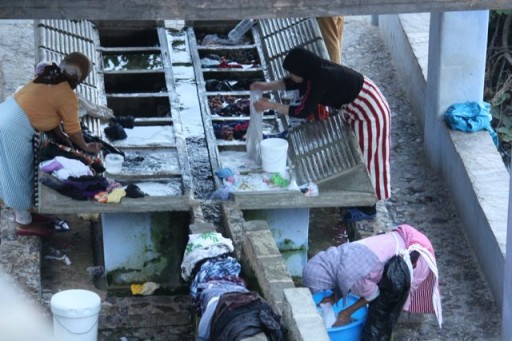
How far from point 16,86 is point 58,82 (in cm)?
306

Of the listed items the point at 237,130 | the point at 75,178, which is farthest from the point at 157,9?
the point at 237,130

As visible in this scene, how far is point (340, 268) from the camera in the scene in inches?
387

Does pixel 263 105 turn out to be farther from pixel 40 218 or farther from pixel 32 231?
pixel 32 231

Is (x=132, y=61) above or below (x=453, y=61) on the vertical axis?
below

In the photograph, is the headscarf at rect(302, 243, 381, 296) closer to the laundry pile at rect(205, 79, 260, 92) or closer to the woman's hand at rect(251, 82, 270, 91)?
the woman's hand at rect(251, 82, 270, 91)

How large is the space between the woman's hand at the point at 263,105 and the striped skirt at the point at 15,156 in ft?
6.50

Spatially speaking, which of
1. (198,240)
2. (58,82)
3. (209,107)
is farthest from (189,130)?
(198,240)

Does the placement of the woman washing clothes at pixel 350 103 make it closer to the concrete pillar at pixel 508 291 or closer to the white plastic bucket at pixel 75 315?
the concrete pillar at pixel 508 291

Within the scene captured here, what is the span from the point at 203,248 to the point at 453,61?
3892 millimetres

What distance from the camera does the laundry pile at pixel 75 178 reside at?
1052 centimetres

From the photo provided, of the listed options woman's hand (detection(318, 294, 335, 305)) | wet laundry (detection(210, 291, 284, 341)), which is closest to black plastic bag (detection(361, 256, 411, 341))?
woman's hand (detection(318, 294, 335, 305))

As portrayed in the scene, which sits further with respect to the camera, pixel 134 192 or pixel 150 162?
pixel 150 162

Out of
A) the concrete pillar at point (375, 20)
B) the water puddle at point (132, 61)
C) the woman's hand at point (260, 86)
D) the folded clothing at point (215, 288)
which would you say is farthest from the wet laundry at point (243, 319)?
the concrete pillar at point (375, 20)

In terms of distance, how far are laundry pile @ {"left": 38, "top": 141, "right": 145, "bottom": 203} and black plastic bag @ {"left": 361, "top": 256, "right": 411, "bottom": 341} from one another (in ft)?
7.07
